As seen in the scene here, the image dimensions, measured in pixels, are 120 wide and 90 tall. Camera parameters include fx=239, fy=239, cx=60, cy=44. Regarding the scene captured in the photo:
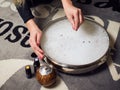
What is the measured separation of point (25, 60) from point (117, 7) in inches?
24.9

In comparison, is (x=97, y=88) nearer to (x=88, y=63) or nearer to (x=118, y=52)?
(x=88, y=63)

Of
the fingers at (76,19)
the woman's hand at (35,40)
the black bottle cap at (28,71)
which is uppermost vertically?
the fingers at (76,19)

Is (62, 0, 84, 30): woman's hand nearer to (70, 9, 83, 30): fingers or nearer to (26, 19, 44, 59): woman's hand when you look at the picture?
(70, 9, 83, 30): fingers

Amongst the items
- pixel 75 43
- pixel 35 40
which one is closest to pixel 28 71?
pixel 35 40

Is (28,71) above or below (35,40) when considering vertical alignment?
below

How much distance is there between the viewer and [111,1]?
1.44m

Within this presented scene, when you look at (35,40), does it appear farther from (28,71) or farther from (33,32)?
A: (28,71)

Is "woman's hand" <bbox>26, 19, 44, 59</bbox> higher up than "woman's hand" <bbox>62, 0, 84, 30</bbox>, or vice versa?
"woman's hand" <bbox>62, 0, 84, 30</bbox>

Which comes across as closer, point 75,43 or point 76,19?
point 76,19

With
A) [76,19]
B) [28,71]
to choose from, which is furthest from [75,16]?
[28,71]

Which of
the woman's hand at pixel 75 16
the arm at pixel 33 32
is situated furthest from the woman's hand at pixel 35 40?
the woman's hand at pixel 75 16

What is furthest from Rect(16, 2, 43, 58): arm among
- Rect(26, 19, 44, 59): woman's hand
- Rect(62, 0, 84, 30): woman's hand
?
Rect(62, 0, 84, 30): woman's hand

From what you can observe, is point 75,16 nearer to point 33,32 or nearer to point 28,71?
point 33,32

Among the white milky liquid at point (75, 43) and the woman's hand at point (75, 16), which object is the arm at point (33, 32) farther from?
the woman's hand at point (75, 16)
